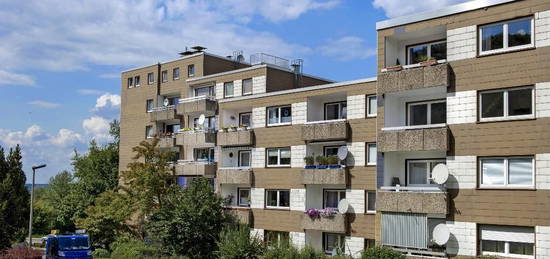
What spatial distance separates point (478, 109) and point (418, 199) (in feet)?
16.0

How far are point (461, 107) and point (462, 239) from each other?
18.8 feet

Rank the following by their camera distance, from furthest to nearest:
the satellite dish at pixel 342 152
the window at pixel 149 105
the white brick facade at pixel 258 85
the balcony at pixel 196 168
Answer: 1. the window at pixel 149 105
2. the balcony at pixel 196 168
3. the white brick facade at pixel 258 85
4. the satellite dish at pixel 342 152

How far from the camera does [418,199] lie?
27.9 m

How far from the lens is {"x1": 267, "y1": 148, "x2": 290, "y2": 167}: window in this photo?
39.3 metres

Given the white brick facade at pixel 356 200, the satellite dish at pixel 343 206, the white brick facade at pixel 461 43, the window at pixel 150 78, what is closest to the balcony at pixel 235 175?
the satellite dish at pixel 343 206

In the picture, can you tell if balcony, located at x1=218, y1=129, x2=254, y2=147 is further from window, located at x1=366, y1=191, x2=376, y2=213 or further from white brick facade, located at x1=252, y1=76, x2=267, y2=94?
window, located at x1=366, y1=191, x2=376, y2=213

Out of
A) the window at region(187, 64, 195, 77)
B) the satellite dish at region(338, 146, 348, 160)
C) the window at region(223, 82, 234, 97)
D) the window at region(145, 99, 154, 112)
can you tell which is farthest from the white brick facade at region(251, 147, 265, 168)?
the window at region(145, 99, 154, 112)

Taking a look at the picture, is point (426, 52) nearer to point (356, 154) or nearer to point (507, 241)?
point (356, 154)

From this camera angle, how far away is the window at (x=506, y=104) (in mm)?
25016

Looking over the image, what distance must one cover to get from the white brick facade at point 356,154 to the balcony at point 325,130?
0.70 metres

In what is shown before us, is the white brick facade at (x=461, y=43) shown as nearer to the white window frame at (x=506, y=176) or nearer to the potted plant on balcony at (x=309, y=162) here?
the white window frame at (x=506, y=176)

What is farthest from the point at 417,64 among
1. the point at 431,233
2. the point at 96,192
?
the point at 96,192

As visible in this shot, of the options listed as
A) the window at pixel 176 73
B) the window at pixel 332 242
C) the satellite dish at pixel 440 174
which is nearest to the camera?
the satellite dish at pixel 440 174

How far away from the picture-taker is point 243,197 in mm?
42812
